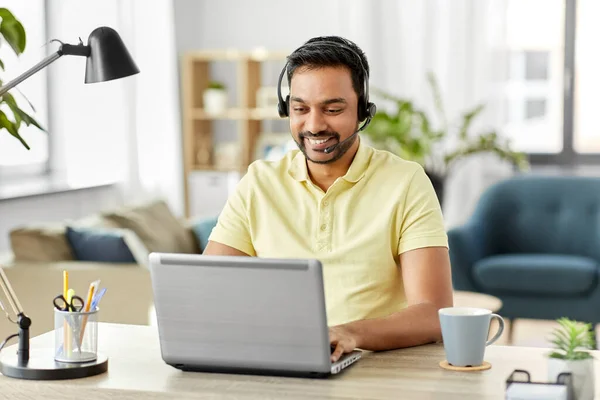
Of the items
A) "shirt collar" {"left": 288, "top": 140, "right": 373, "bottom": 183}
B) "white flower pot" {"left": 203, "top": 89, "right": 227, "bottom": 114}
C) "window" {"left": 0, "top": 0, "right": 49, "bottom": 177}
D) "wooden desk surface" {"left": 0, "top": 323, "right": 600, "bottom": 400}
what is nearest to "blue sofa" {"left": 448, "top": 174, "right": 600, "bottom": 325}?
"white flower pot" {"left": 203, "top": 89, "right": 227, "bottom": 114}

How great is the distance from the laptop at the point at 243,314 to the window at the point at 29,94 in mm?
3700

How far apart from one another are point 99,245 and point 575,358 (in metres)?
2.96

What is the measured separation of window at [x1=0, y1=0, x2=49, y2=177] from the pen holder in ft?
11.7

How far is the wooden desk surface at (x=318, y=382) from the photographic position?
1528 mm

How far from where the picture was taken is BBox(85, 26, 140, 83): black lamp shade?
181cm

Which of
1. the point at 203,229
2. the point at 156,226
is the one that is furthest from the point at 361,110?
the point at 203,229

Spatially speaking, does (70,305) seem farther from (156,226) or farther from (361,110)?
(156,226)

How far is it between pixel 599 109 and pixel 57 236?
3.69 metres

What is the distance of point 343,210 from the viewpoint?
2.09 m

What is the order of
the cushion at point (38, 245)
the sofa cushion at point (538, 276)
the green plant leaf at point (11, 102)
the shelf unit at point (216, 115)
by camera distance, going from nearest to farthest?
the green plant leaf at point (11, 102)
the cushion at point (38, 245)
the sofa cushion at point (538, 276)
the shelf unit at point (216, 115)

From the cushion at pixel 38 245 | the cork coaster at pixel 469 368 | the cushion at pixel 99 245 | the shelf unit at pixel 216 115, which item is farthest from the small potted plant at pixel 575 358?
the shelf unit at pixel 216 115

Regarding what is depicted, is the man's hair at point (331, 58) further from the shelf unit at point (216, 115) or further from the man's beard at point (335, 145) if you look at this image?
the shelf unit at point (216, 115)

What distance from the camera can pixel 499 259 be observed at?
16.2 ft

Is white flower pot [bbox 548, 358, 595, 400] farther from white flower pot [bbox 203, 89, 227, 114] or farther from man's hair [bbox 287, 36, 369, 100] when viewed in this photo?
white flower pot [bbox 203, 89, 227, 114]
